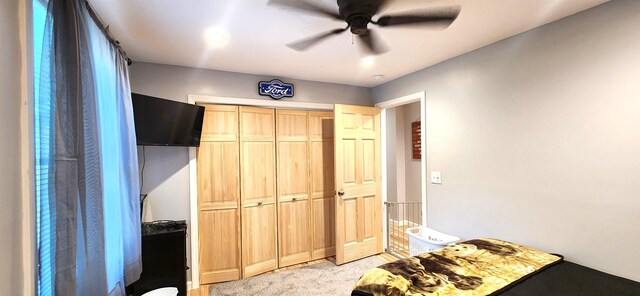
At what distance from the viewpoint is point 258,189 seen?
9.86ft

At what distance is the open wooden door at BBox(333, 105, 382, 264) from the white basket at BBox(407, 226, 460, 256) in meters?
0.69

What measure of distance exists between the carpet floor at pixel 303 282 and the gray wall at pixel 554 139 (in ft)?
3.97

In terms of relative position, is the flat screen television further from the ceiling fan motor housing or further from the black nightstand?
the ceiling fan motor housing

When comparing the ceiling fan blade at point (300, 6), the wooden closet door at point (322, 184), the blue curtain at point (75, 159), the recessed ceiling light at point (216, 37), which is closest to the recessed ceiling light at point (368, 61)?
the wooden closet door at point (322, 184)

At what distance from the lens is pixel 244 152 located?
9.55ft

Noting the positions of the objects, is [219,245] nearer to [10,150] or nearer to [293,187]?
[293,187]

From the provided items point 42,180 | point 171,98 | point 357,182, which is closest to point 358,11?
point 42,180

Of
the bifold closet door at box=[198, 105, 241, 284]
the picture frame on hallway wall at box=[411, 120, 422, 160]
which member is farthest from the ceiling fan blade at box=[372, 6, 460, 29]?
the picture frame on hallway wall at box=[411, 120, 422, 160]

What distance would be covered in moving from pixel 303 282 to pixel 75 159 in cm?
237

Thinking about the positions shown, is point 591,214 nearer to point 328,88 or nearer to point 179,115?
point 328,88

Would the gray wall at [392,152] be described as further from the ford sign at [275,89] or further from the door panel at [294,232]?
the ford sign at [275,89]

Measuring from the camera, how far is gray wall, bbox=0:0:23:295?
831 mm

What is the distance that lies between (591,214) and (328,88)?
2.72 metres

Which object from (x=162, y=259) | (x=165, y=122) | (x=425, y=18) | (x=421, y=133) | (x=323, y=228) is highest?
(x=425, y=18)
